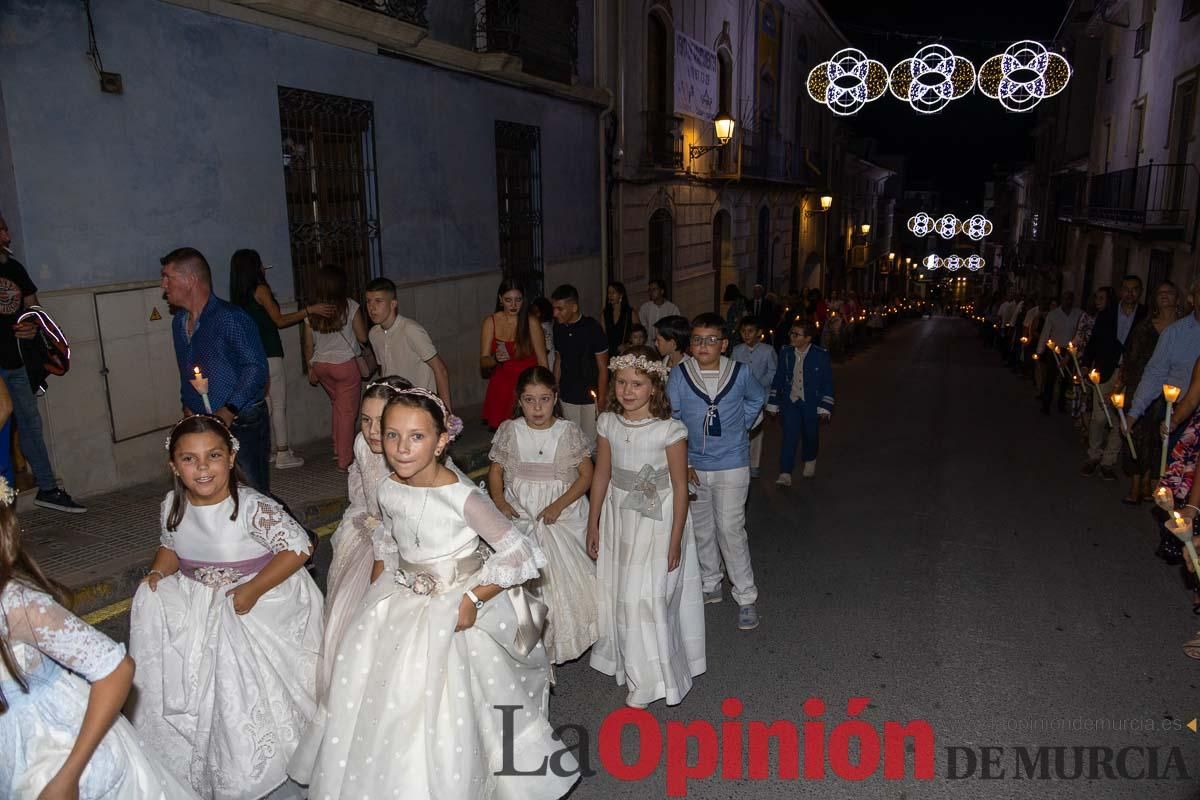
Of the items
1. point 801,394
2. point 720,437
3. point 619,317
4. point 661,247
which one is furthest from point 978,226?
point 720,437

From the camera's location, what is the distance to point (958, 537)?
726 centimetres

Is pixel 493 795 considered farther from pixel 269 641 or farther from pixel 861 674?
pixel 861 674

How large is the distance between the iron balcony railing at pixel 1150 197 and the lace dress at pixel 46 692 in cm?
1733

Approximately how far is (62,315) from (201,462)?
4.44 metres

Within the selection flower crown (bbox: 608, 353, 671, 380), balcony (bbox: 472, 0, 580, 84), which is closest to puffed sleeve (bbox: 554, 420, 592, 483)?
flower crown (bbox: 608, 353, 671, 380)

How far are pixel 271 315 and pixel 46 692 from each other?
592 centimetres

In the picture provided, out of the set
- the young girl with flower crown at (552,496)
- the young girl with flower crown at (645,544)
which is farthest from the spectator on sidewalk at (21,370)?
the young girl with flower crown at (645,544)

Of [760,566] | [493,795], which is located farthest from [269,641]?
[760,566]

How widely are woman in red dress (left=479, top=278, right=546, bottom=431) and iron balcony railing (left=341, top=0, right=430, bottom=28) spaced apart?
4119mm

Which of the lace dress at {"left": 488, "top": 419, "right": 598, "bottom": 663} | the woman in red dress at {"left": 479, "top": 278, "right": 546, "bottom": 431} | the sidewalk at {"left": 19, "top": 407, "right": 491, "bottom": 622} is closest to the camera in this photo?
the lace dress at {"left": 488, "top": 419, "right": 598, "bottom": 663}

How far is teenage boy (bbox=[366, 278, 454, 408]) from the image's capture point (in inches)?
281

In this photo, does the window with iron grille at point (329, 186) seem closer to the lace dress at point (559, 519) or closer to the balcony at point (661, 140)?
the lace dress at point (559, 519)

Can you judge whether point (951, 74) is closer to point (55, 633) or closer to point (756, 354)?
point (756, 354)

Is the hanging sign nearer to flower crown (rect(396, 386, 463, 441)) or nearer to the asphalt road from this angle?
the asphalt road
